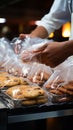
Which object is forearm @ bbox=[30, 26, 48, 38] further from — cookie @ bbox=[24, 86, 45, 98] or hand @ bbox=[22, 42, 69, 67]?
cookie @ bbox=[24, 86, 45, 98]

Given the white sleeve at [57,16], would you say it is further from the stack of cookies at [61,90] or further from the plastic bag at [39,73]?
the stack of cookies at [61,90]

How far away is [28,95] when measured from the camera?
3.29 feet

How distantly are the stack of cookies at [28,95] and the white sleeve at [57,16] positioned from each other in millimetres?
1201

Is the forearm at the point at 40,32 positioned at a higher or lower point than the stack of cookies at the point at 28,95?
higher

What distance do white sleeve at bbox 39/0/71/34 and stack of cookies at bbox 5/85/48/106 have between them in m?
1.20

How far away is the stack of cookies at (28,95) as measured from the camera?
990 mm

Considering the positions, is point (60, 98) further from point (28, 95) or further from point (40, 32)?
point (40, 32)

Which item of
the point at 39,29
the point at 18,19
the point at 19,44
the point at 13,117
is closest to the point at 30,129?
the point at 13,117

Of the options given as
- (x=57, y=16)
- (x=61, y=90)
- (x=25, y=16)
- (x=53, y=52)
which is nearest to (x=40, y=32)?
(x=57, y=16)

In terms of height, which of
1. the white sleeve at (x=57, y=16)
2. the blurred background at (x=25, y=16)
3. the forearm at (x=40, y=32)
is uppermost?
the white sleeve at (x=57, y=16)

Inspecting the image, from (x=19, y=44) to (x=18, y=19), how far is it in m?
9.06

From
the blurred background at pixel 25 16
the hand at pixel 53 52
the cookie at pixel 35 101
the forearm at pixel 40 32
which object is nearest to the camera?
the cookie at pixel 35 101

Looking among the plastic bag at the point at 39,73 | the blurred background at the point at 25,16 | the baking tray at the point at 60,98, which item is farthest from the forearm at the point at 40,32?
the blurred background at the point at 25,16

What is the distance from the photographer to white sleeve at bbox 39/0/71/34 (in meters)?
2.12
